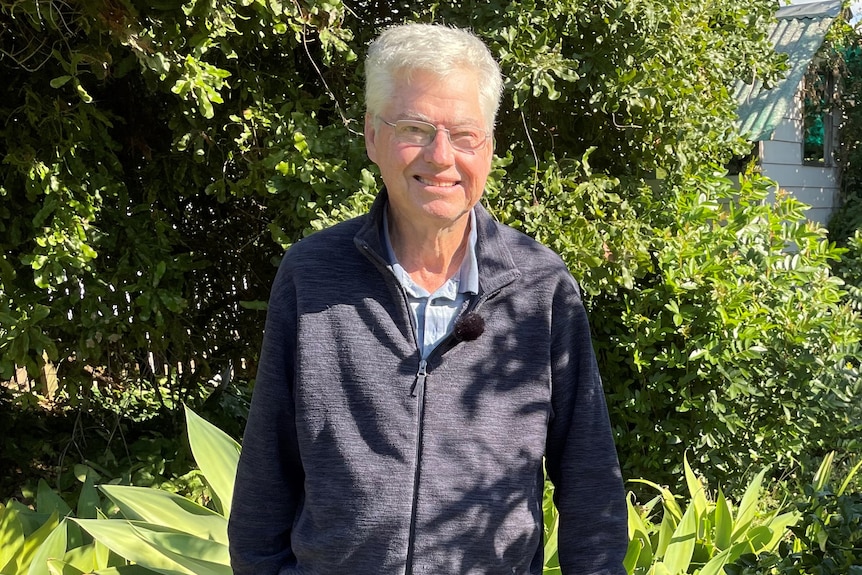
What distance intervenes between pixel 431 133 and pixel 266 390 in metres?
0.60

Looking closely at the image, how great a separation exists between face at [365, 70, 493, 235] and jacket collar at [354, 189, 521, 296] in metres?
0.07

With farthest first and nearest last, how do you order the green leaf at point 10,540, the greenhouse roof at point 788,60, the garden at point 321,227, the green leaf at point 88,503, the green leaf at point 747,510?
the greenhouse roof at point 788,60 < the green leaf at point 88,503 < the green leaf at point 747,510 < the green leaf at point 10,540 < the garden at point 321,227

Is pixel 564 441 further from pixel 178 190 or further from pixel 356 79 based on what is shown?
pixel 178 190

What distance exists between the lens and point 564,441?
1.71m

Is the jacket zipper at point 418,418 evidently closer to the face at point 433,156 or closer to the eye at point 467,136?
the face at point 433,156

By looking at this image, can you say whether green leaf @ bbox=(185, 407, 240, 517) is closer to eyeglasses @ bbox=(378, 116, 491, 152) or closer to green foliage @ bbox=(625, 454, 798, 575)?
green foliage @ bbox=(625, 454, 798, 575)

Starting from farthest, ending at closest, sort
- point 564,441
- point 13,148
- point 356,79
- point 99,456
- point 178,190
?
point 99,456 → point 178,190 → point 356,79 → point 13,148 → point 564,441

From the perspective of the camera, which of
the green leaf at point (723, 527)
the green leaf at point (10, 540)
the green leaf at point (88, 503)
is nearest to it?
the green leaf at point (10, 540)

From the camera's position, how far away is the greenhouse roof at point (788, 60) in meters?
9.65

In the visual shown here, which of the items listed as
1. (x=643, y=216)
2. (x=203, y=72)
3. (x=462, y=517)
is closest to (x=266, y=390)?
(x=462, y=517)

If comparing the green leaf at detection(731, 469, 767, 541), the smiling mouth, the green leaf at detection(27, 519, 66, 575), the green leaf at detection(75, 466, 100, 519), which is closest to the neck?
the smiling mouth

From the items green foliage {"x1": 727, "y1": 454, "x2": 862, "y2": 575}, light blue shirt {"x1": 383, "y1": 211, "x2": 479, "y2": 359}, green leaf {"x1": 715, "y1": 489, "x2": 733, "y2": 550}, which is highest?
light blue shirt {"x1": 383, "y1": 211, "x2": 479, "y2": 359}

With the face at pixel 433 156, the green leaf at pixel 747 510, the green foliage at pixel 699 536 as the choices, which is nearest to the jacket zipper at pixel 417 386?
the face at pixel 433 156

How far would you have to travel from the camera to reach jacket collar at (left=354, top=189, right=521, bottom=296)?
1.67 m
